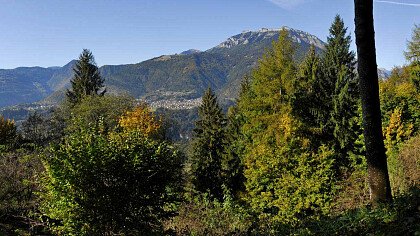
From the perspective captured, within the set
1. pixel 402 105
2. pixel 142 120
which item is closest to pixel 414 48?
pixel 402 105

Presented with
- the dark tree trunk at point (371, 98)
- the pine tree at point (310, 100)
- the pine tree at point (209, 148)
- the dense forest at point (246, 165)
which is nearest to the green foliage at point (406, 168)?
the dense forest at point (246, 165)

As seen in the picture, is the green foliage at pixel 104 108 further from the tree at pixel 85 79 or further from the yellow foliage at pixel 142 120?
the tree at pixel 85 79

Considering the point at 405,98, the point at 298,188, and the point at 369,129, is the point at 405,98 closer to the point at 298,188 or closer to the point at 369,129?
the point at 298,188

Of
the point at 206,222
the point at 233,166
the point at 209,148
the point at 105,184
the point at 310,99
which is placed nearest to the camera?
the point at 105,184

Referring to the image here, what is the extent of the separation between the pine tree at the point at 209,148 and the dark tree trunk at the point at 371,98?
101ft

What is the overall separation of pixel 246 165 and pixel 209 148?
14.5 metres

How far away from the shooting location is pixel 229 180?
39.4 metres

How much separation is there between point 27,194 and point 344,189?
18.5 meters

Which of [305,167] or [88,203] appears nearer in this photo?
[88,203]

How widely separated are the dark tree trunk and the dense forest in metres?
0.37

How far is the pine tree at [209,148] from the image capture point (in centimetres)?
4019

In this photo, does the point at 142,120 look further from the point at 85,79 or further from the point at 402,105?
the point at 402,105

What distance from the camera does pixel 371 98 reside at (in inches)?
331

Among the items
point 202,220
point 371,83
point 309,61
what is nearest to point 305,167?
point 202,220
